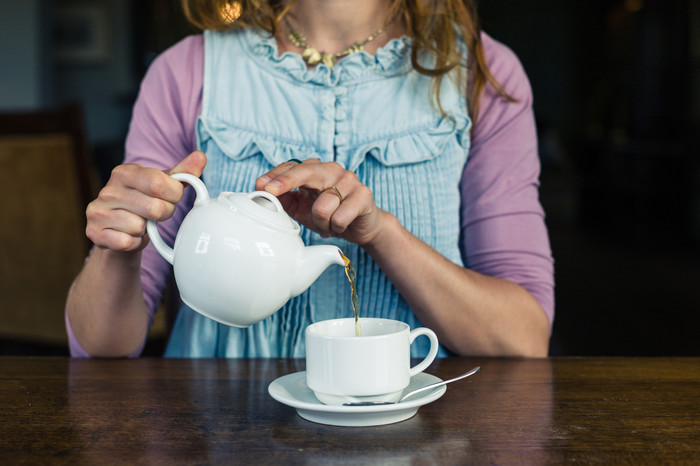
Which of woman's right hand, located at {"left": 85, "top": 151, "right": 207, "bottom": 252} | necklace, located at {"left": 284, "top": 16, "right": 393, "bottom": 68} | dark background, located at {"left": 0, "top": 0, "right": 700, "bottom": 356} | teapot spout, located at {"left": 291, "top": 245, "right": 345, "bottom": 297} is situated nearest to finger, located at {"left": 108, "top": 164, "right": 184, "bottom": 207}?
woman's right hand, located at {"left": 85, "top": 151, "right": 207, "bottom": 252}

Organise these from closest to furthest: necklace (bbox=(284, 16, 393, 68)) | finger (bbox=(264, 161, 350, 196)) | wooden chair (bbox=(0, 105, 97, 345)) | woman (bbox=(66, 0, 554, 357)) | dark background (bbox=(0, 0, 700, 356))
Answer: finger (bbox=(264, 161, 350, 196)) < woman (bbox=(66, 0, 554, 357)) < necklace (bbox=(284, 16, 393, 68)) < wooden chair (bbox=(0, 105, 97, 345)) < dark background (bbox=(0, 0, 700, 356))

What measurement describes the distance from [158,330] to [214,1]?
4.38ft

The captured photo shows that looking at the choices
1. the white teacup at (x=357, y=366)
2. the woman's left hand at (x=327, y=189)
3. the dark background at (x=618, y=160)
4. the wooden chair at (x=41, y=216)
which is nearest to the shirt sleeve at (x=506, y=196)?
the woman's left hand at (x=327, y=189)

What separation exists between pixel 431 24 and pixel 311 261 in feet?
2.01

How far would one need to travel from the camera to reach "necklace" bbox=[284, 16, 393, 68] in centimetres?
113

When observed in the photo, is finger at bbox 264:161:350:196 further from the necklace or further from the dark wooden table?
the necklace

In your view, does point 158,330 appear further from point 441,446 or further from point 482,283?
point 441,446

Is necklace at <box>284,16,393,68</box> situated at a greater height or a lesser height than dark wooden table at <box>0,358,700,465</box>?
greater

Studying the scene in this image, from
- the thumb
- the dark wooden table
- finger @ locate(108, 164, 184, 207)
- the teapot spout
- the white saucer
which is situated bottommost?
the dark wooden table

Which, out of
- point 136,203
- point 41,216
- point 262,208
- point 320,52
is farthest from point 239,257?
point 41,216

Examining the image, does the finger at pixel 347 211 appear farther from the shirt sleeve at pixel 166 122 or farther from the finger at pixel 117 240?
the shirt sleeve at pixel 166 122

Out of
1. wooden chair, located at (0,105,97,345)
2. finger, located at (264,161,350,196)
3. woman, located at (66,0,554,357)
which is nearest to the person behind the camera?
finger, located at (264,161,350,196)

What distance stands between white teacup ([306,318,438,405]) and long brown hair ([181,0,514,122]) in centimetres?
57

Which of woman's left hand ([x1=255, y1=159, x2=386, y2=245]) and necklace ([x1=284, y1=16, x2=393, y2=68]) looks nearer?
woman's left hand ([x1=255, y1=159, x2=386, y2=245])
